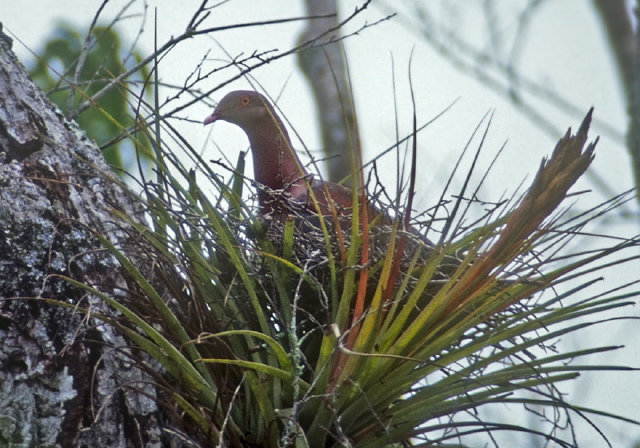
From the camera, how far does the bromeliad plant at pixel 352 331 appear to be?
54.6 inches

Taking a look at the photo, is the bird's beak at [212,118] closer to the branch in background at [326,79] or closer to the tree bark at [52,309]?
the tree bark at [52,309]

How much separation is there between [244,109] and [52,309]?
955mm

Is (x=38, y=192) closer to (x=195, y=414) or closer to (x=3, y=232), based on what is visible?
(x=3, y=232)

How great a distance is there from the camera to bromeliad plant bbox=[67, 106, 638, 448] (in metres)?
1.39

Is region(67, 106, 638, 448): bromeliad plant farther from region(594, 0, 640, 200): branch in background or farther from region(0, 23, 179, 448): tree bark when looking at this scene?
region(594, 0, 640, 200): branch in background

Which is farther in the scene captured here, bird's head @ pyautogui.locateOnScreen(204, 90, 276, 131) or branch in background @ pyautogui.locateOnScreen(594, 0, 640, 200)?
branch in background @ pyautogui.locateOnScreen(594, 0, 640, 200)

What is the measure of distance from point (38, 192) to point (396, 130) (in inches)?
28.7

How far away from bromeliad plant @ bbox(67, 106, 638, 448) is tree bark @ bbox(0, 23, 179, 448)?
0.07 metres

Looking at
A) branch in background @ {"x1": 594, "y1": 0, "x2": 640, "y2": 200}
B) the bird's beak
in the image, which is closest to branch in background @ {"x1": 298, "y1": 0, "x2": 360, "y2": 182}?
branch in background @ {"x1": 594, "y1": 0, "x2": 640, "y2": 200}

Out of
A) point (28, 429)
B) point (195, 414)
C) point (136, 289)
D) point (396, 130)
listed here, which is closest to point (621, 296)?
point (396, 130)

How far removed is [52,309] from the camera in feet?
4.86

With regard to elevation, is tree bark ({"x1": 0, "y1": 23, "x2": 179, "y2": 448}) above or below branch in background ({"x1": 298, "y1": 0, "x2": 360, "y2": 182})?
below

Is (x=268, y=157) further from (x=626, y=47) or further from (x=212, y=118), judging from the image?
(x=626, y=47)

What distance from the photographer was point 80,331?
147 cm
